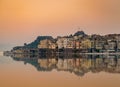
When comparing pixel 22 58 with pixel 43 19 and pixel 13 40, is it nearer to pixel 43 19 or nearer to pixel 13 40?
pixel 13 40

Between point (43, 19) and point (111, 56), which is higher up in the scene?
point (43, 19)

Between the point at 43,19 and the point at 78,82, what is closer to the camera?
the point at 78,82

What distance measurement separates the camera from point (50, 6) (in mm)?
9133

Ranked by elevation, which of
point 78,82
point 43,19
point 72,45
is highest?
point 43,19

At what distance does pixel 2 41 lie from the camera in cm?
906

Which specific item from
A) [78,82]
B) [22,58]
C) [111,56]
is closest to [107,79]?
[78,82]

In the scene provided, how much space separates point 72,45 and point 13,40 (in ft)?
5.89

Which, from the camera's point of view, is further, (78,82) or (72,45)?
(72,45)

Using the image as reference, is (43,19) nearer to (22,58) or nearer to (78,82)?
(22,58)

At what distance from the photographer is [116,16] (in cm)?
897

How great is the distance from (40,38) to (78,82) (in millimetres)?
4580

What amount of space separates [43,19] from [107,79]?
4.62 metres

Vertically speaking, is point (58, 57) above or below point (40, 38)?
below

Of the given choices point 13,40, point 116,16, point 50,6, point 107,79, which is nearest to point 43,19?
point 50,6
